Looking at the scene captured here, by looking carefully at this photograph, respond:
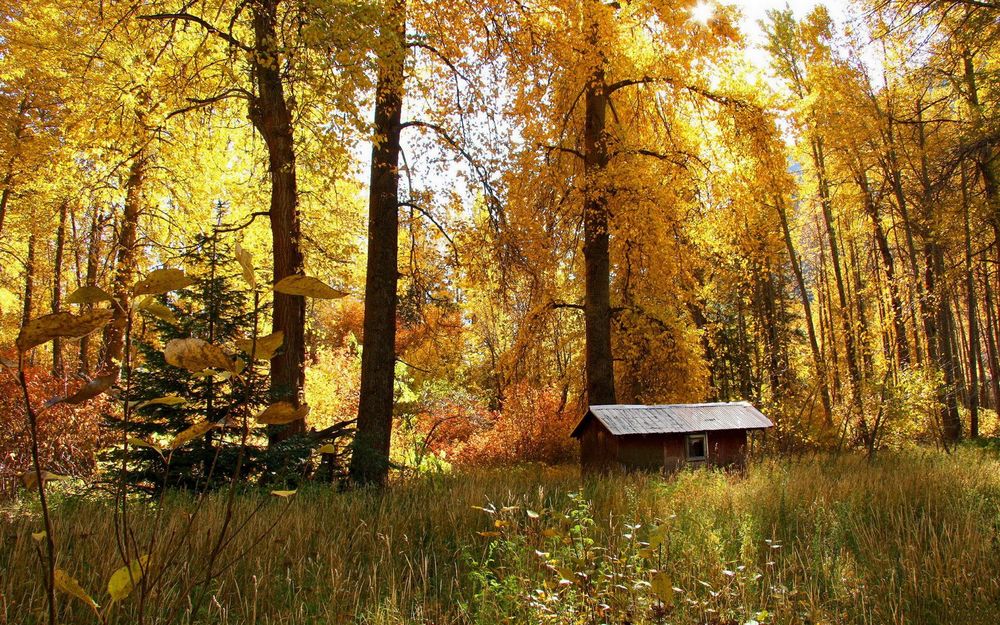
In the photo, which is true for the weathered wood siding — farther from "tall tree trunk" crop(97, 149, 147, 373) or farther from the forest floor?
"tall tree trunk" crop(97, 149, 147, 373)

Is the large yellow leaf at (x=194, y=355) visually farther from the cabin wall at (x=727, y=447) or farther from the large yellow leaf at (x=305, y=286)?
the cabin wall at (x=727, y=447)

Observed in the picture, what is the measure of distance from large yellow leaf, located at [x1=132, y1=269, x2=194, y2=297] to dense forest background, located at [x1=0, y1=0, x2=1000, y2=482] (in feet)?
9.08

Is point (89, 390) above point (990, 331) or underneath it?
underneath

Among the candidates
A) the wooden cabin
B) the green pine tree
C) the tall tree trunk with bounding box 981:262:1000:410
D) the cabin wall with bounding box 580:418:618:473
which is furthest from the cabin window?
the tall tree trunk with bounding box 981:262:1000:410

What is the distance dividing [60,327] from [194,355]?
0.23m

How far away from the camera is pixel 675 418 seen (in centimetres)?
1155

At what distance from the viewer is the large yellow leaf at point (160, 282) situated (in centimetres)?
122

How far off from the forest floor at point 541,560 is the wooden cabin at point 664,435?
171 inches

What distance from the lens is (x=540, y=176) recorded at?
1282 centimetres

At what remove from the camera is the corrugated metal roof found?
1072 cm

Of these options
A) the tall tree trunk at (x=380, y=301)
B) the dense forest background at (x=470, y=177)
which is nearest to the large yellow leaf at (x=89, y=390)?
the dense forest background at (x=470, y=177)

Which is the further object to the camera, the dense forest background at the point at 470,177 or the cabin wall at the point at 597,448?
the cabin wall at the point at 597,448

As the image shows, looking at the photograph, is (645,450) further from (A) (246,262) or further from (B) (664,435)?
(A) (246,262)

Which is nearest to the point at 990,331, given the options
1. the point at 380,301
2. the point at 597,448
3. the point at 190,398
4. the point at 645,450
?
the point at 645,450
